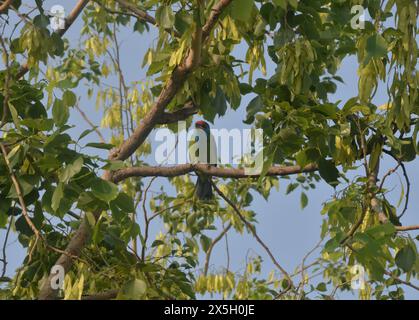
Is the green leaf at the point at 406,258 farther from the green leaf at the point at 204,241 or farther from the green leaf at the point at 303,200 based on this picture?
the green leaf at the point at 303,200

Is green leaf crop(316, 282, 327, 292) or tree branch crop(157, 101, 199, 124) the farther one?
green leaf crop(316, 282, 327, 292)

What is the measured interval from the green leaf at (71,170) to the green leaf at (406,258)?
1.14 meters

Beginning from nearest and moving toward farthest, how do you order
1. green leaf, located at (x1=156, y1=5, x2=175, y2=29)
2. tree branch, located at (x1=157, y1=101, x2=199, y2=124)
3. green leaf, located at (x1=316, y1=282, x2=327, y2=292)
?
1. green leaf, located at (x1=156, y1=5, x2=175, y2=29)
2. tree branch, located at (x1=157, y1=101, x2=199, y2=124)
3. green leaf, located at (x1=316, y1=282, x2=327, y2=292)

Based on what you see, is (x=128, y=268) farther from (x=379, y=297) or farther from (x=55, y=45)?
(x=379, y=297)

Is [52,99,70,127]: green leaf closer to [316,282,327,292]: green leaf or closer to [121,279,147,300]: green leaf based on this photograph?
[121,279,147,300]: green leaf

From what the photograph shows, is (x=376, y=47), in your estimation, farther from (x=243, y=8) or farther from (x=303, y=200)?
(x=303, y=200)

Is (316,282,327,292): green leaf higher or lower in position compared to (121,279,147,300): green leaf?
higher

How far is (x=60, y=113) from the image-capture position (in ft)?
8.45

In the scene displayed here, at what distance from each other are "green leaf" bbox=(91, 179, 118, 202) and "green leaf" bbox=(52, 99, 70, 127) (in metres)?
0.22

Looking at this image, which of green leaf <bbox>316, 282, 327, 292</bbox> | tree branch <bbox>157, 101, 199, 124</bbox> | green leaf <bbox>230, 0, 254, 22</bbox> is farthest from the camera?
green leaf <bbox>316, 282, 327, 292</bbox>

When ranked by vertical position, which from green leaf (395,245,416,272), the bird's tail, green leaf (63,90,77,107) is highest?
the bird's tail

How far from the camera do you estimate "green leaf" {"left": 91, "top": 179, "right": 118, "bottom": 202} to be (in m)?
2.50

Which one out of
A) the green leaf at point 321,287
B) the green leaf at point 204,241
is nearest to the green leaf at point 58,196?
the green leaf at point 321,287

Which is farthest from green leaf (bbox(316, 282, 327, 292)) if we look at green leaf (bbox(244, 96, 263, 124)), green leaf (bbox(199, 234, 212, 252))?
green leaf (bbox(244, 96, 263, 124))
